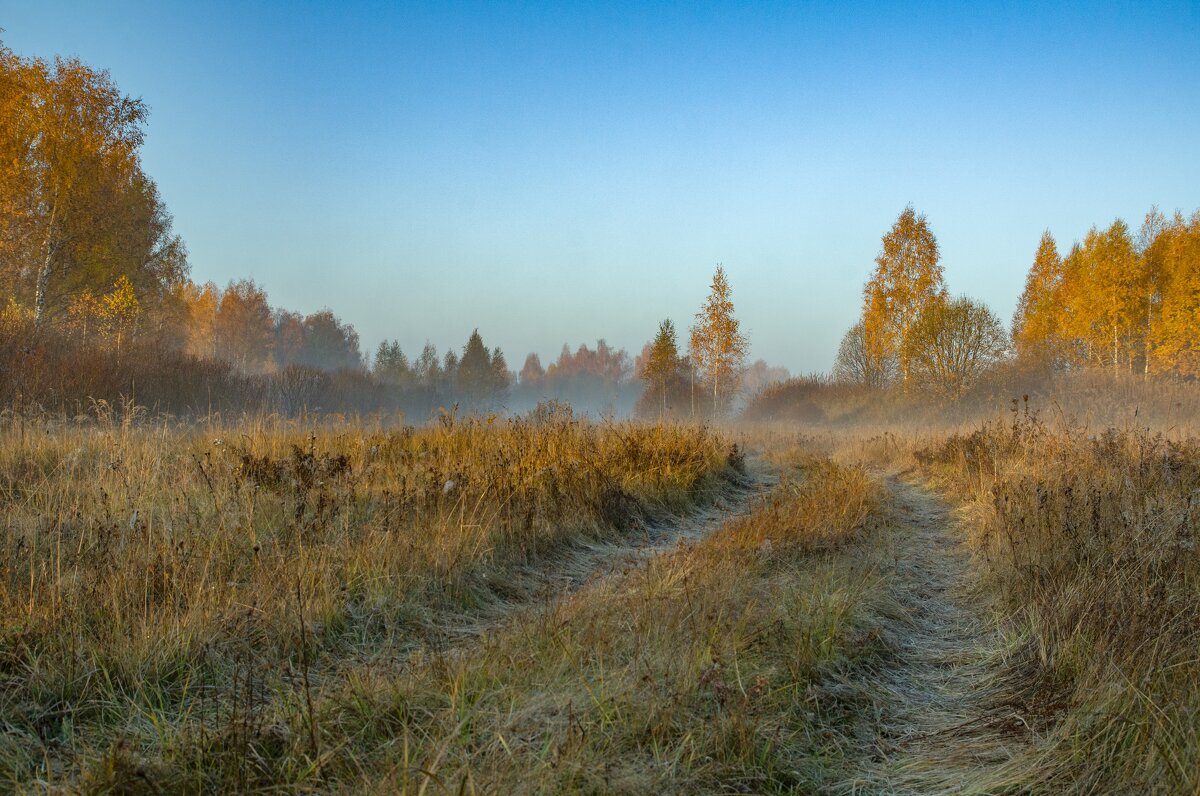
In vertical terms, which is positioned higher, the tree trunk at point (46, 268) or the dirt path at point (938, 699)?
the tree trunk at point (46, 268)

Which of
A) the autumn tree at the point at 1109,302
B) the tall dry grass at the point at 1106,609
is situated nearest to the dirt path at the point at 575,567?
the tall dry grass at the point at 1106,609

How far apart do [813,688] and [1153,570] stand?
2.44 meters

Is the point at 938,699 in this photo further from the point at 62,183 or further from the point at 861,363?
the point at 861,363

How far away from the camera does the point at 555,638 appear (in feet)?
9.75

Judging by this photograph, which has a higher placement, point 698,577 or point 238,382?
point 238,382

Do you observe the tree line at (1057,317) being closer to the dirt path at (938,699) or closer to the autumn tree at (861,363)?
the autumn tree at (861,363)

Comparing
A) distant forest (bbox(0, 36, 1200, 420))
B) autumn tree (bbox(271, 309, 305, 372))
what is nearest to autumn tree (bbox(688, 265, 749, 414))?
distant forest (bbox(0, 36, 1200, 420))

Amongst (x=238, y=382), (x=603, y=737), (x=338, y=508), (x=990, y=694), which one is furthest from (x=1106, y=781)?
(x=238, y=382)

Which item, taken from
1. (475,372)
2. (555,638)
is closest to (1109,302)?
(555,638)

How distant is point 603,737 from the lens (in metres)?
2.18

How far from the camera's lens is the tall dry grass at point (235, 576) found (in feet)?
7.17

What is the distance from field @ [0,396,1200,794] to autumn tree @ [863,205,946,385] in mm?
23473

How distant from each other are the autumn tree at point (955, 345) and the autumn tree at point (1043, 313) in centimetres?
613

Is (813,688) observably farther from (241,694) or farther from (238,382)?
(238,382)
